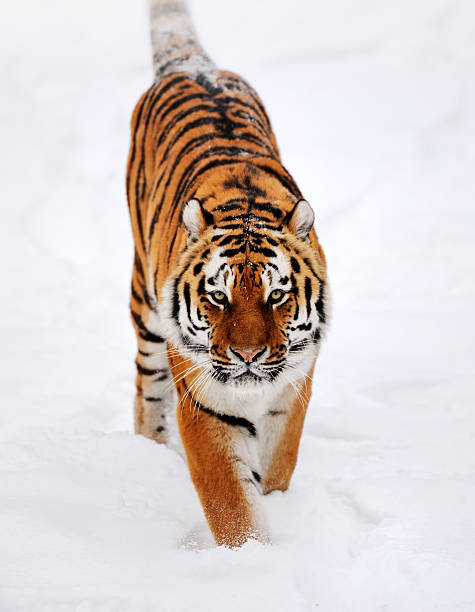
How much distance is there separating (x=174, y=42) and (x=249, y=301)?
6.30 feet

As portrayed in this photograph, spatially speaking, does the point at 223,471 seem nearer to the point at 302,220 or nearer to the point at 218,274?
the point at 218,274

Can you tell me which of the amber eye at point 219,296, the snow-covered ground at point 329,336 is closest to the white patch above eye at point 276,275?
the amber eye at point 219,296

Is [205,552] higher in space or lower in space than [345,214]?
lower

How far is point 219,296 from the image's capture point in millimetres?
1771

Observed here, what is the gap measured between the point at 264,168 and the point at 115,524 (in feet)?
3.65

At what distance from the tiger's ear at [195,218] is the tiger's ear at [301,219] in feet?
0.70

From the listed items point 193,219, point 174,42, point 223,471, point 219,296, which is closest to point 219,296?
point 219,296

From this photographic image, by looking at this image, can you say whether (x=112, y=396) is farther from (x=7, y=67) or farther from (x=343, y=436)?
(x=7, y=67)

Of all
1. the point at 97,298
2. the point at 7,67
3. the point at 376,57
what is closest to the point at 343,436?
the point at 97,298

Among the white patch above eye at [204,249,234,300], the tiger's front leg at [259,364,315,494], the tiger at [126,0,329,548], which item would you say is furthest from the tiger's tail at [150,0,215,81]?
the tiger's front leg at [259,364,315,494]

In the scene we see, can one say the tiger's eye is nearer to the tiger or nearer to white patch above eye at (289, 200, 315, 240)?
the tiger

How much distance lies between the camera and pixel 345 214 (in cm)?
538

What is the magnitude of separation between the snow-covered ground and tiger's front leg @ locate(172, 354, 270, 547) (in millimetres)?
81

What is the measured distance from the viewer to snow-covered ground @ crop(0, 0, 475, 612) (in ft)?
5.41
